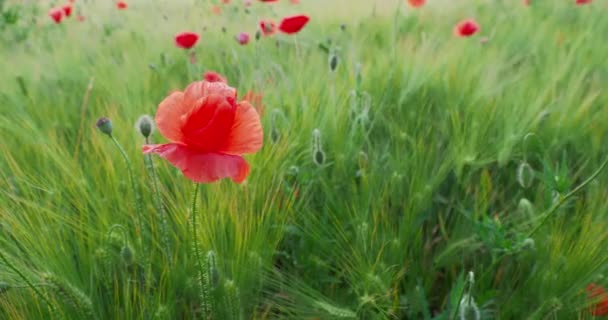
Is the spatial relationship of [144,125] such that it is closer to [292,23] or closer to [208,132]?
[208,132]

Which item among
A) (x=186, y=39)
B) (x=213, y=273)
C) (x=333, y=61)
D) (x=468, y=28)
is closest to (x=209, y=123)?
(x=213, y=273)

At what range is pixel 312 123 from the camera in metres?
1.08

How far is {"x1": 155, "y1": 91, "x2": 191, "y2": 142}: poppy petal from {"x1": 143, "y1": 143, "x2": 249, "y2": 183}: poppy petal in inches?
0.8

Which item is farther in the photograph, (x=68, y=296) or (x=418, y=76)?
(x=418, y=76)

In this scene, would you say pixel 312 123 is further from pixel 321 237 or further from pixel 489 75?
pixel 489 75

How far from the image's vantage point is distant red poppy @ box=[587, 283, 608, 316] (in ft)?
2.40

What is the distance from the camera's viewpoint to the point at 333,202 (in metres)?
0.91

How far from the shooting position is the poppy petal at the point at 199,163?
59 cm

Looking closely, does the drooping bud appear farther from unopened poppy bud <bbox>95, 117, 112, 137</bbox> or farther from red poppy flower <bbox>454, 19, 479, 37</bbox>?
red poppy flower <bbox>454, 19, 479, 37</bbox>

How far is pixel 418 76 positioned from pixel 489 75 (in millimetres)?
156

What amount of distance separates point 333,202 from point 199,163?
14.1 inches

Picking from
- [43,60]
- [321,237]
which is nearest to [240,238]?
[321,237]

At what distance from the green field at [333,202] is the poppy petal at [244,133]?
130 mm

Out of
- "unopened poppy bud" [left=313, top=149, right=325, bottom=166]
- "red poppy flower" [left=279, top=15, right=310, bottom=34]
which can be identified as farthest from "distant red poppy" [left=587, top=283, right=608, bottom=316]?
"red poppy flower" [left=279, top=15, right=310, bottom=34]
